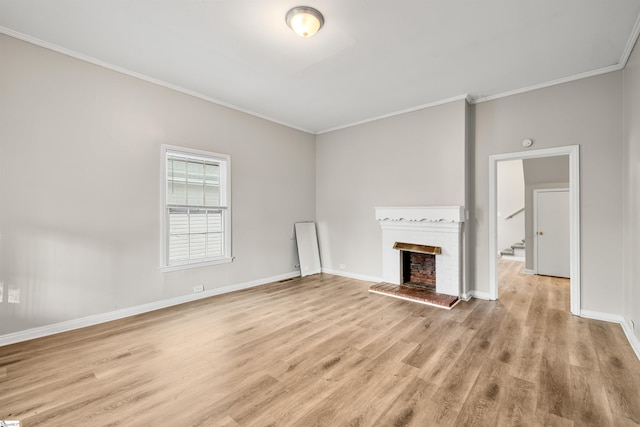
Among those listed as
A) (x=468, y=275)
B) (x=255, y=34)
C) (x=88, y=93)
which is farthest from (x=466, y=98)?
(x=88, y=93)

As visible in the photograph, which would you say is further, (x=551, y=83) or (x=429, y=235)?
(x=429, y=235)

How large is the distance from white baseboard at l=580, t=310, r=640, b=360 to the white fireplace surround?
1462 mm

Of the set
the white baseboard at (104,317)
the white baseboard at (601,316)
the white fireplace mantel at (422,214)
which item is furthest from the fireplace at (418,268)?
the white baseboard at (104,317)

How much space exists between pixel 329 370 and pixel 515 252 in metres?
8.20

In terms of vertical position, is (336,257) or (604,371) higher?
(336,257)

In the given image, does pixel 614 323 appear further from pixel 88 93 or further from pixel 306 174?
pixel 88 93

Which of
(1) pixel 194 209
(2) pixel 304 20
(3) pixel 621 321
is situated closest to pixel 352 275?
(1) pixel 194 209

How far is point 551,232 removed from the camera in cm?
581

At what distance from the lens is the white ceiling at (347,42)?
2.47 metres

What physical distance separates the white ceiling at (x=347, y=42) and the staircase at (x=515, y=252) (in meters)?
5.87

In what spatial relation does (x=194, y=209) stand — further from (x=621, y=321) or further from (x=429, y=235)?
(x=621, y=321)

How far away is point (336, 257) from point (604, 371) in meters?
4.13

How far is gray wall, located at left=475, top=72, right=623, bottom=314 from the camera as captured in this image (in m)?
3.39

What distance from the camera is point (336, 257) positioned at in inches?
233
